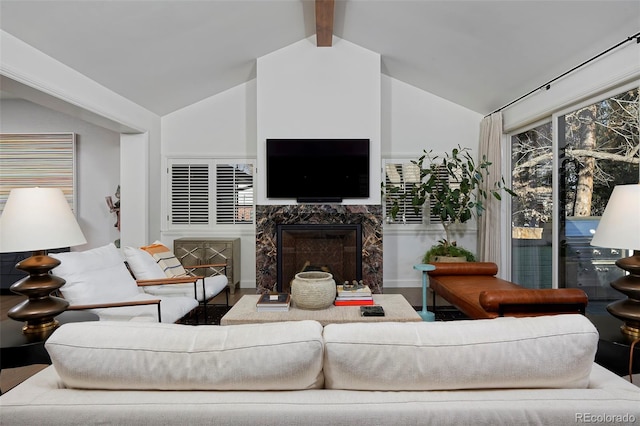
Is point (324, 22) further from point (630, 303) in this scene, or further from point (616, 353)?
point (616, 353)

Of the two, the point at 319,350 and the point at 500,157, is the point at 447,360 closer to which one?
the point at 319,350

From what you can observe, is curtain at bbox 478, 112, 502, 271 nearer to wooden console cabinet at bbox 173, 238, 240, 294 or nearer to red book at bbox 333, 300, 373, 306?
red book at bbox 333, 300, 373, 306

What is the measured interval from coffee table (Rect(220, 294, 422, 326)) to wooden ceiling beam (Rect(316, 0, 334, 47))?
2797 millimetres

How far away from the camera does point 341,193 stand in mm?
4508

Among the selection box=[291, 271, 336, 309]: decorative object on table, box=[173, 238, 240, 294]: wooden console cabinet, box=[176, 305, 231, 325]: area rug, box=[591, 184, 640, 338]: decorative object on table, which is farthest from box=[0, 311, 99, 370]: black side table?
box=[173, 238, 240, 294]: wooden console cabinet

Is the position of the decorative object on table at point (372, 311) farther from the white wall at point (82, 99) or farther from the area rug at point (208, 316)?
the white wall at point (82, 99)

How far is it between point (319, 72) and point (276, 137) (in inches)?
38.0

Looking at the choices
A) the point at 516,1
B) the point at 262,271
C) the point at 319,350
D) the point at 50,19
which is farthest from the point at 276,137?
the point at 319,350

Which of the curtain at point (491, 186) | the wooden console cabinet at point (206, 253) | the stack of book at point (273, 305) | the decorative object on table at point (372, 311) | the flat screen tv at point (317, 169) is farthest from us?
the wooden console cabinet at point (206, 253)

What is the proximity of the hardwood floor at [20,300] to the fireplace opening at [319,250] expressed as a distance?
0.74 meters

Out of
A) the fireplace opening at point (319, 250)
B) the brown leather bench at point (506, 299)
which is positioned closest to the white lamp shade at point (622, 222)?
the brown leather bench at point (506, 299)

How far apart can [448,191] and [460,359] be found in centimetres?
414

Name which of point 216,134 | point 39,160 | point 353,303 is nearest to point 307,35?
point 216,134

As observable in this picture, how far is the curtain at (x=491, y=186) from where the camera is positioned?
4.80 meters
